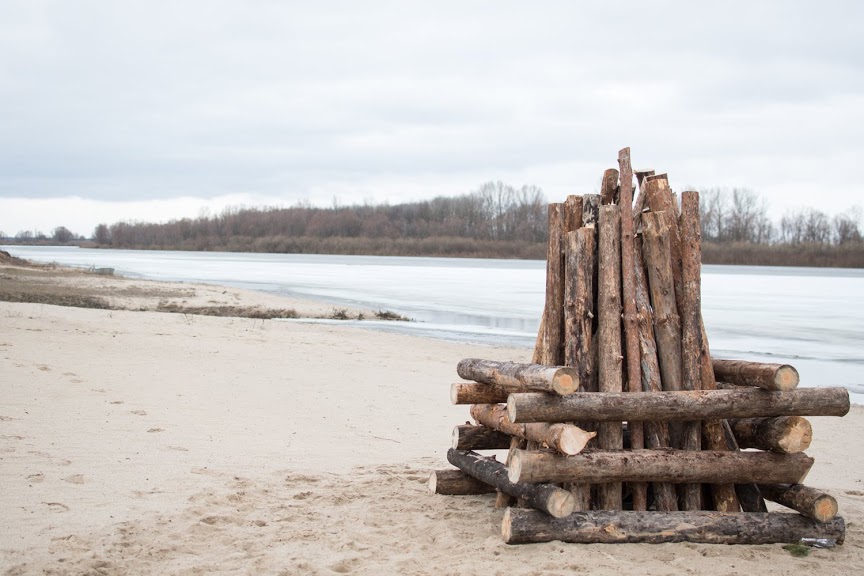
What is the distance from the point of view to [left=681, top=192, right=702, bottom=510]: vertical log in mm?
5570

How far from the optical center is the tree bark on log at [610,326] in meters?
5.44

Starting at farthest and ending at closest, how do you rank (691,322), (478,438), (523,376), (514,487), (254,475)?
(254,475) → (478,438) → (691,322) → (514,487) → (523,376)

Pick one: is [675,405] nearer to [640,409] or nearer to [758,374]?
[640,409]

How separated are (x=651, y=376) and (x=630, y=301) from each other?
1.73ft

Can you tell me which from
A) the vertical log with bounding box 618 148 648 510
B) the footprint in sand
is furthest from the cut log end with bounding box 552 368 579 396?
the footprint in sand

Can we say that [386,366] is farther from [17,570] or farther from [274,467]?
[17,570]

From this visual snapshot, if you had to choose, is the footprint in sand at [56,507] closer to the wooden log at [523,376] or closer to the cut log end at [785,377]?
the wooden log at [523,376]

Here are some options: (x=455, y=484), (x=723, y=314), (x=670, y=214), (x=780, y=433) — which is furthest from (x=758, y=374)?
(x=723, y=314)

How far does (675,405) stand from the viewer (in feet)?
17.4

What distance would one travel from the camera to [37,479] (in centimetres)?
615

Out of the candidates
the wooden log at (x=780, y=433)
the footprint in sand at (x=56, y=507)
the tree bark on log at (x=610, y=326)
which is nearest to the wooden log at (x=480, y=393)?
the tree bark on log at (x=610, y=326)

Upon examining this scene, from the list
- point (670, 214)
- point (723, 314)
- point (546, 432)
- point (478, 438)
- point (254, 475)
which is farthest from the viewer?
point (723, 314)

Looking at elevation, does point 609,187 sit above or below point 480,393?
above

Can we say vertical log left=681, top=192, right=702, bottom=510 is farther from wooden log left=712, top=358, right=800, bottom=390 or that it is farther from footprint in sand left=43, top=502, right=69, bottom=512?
footprint in sand left=43, top=502, right=69, bottom=512
